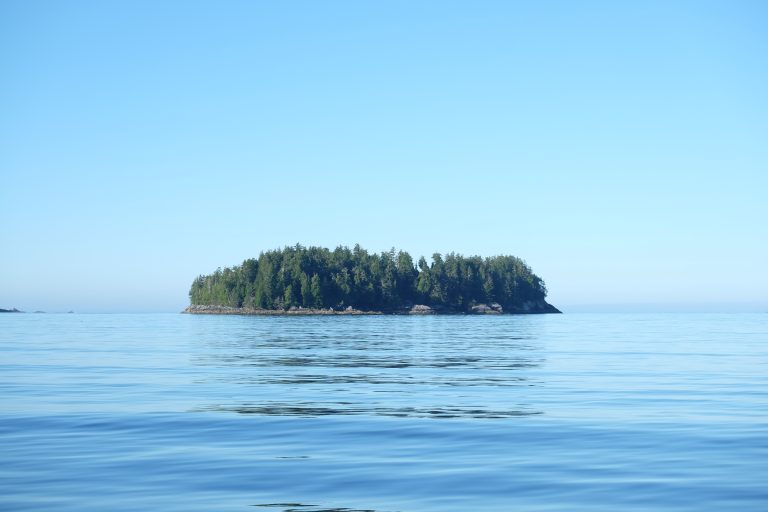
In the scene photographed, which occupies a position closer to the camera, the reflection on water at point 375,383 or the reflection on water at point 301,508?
the reflection on water at point 301,508

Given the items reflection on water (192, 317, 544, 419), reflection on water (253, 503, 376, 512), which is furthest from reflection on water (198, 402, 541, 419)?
reflection on water (253, 503, 376, 512)

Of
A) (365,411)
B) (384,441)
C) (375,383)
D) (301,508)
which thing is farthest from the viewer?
(375,383)

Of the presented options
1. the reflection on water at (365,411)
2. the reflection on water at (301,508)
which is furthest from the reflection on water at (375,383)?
the reflection on water at (301,508)

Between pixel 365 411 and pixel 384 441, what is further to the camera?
pixel 365 411

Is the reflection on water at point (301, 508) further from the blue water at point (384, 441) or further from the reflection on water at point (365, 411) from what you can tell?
the reflection on water at point (365, 411)

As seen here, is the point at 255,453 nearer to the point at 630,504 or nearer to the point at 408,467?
the point at 408,467

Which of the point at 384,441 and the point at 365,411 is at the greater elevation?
the point at 365,411

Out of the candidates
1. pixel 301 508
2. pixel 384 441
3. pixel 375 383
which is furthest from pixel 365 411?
pixel 301 508

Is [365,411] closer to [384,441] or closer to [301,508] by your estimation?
[384,441]

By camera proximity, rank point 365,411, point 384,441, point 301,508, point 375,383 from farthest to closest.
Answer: point 375,383 → point 365,411 → point 384,441 → point 301,508

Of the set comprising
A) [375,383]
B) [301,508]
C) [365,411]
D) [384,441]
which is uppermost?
[375,383]

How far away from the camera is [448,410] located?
20250mm

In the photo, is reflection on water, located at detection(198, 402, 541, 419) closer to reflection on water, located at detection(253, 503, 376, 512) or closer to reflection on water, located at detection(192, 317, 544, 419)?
reflection on water, located at detection(192, 317, 544, 419)

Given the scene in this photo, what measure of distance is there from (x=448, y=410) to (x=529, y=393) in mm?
4951
